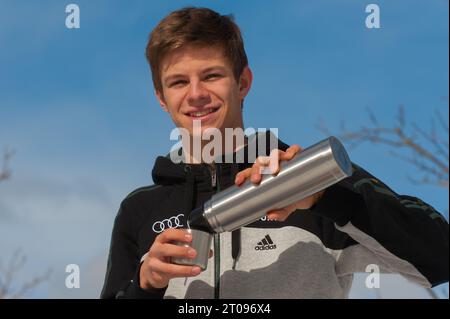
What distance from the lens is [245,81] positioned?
322 centimetres

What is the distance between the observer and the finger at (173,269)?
2371 millimetres

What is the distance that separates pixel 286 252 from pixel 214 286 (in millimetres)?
350

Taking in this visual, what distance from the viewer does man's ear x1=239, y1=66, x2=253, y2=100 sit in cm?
319

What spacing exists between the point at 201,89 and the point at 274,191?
0.81 meters

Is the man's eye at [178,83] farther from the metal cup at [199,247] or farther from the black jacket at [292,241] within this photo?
the metal cup at [199,247]

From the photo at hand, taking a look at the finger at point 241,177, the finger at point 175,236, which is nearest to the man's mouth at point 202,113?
the finger at point 241,177

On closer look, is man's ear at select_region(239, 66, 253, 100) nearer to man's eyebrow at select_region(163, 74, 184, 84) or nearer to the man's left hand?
man's eyebrow at select_region(163, 74, 184, 84)

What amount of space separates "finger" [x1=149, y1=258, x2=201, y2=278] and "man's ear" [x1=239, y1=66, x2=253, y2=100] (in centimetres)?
107

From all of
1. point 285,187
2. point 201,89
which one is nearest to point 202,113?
point 201,89

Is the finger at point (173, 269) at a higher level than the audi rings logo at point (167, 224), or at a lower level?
lower
